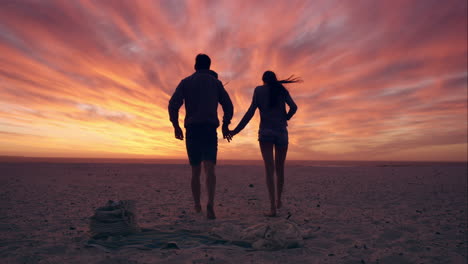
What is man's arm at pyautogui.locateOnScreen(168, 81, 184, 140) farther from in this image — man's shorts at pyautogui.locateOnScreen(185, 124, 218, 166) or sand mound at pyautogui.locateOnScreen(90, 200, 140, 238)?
sand mound at pyautogui.locateOnScreen(90, 200, 140, 238)

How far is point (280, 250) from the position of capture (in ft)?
11.3

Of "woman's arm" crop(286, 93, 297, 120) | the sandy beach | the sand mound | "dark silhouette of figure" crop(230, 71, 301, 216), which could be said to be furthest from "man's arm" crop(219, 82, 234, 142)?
the sand mound

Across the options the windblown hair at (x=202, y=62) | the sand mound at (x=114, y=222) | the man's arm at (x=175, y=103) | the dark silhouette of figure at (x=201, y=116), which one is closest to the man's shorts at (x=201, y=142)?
the dark silhouette of figure at (x=201, y=116)

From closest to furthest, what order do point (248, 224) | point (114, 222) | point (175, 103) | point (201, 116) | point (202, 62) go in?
point (114, 222) < point (248, 224) < point (201, 116) < point (175, 103) < point (202, 62)

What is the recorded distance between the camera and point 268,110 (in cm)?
570

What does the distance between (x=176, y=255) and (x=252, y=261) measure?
78cm

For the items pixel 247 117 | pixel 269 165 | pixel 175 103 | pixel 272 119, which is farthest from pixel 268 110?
pixel 175 103

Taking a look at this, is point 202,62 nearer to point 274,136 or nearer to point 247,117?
point 247,117

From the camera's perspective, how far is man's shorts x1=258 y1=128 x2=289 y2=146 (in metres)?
5.55

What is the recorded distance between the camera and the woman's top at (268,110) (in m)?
5.65

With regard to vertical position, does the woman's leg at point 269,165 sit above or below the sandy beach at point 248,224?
above

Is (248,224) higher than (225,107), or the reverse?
(225,107)

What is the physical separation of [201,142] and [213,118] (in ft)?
1.44

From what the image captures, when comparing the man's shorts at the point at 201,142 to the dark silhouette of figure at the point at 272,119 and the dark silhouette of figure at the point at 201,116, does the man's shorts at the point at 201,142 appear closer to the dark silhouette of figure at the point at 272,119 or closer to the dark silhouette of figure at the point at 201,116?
the dark silhouette of figure at the point at 201,116
